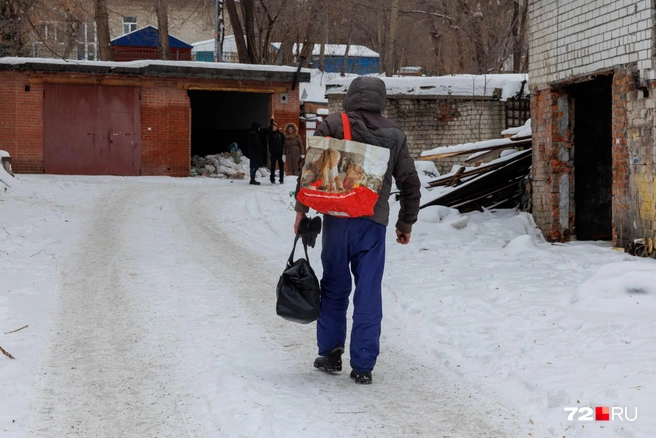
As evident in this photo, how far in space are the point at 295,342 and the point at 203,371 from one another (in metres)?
1.11

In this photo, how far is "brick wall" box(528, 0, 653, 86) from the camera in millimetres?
9945

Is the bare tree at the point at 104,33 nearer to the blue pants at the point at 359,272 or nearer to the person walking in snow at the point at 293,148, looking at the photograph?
the person walking in snow at the point at 293,148

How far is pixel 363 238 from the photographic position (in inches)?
208

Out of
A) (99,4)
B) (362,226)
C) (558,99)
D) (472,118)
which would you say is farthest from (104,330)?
(99,4)

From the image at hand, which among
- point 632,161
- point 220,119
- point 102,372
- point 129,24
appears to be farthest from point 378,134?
point 129,24

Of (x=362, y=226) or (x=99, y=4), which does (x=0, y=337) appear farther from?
(x=99, y=4)

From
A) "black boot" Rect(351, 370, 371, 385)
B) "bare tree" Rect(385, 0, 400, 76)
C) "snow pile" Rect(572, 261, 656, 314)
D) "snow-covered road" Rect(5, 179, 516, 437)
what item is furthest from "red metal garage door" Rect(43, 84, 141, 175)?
"black boot" Rect(351, 370, 371, 385)

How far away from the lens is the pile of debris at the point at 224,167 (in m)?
25.5

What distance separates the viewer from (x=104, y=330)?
675cm

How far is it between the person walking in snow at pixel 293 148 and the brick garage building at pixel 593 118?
35.3ft

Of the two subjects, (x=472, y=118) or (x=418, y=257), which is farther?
(x=472, y=118)

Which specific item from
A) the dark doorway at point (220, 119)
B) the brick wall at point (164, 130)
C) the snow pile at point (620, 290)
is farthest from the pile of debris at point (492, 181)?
the dark doorway at point (220, 119)

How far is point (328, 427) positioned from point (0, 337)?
3.17 metres

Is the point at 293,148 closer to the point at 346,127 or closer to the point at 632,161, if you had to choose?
the point at 632,161
